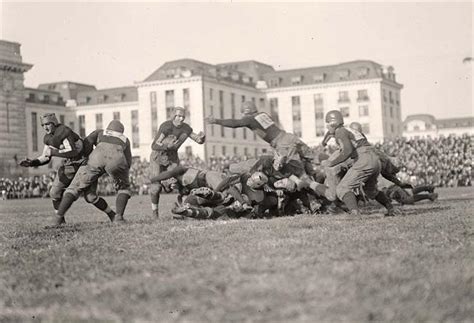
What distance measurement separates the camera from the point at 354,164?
11.1 m

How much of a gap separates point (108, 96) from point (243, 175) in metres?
76.6

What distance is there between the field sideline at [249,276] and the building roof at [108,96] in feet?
253

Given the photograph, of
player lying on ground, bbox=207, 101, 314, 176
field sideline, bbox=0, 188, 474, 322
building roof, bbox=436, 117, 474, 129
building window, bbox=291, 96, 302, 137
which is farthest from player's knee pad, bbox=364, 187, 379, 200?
building roof, bbox=436, 117, 474, 129

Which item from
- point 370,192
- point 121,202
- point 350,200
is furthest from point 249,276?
point 121,202

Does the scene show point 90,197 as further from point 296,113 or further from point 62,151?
point 296,113

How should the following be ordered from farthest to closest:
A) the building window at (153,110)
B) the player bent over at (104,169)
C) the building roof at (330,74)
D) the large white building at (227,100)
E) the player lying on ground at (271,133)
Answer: the building roof at (330,74) < the building window at (153,110) < the large white building at (227,100) < the player lying on ground at (271,133) < the player bent over at (104,169)

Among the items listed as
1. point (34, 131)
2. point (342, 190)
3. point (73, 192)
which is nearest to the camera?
point (342, 190)

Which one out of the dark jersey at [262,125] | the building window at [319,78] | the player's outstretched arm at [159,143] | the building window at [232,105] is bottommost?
the player's outstretched arm at [159,143]

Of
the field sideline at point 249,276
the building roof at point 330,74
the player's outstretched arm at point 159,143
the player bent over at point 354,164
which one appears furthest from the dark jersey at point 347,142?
the building roof at point 330,74

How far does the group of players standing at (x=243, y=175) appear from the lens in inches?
448

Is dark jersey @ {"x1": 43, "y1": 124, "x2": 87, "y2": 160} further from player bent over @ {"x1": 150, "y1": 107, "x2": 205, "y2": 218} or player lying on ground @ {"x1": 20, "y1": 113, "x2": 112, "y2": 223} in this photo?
player bent over @ {"x1": 150, "y1": 107, "x2": 205, "y2": 218}

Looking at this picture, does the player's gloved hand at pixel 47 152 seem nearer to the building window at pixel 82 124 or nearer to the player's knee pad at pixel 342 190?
the player's knee pad at pixel 342 190

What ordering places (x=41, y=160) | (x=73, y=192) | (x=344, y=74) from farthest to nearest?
(x=344, y=74), (x=41, y=160), (x=73, y=192)

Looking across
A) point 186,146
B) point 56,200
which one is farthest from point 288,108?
point 56,200
